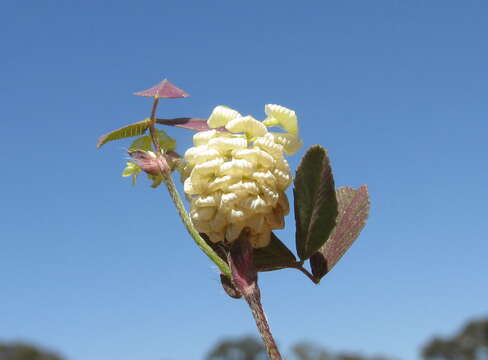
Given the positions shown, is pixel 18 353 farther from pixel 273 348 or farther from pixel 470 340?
pixel 273 348

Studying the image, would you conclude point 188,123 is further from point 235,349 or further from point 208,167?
point 235,349

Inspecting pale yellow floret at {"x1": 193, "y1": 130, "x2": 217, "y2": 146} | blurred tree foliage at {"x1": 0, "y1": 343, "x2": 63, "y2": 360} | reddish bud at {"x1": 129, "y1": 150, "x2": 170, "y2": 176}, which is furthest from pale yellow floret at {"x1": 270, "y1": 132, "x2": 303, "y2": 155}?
blurred tree foliage at {"x1": 0, "y1": 343, "x2": 63, "y2": 360}

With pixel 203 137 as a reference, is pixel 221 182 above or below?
below

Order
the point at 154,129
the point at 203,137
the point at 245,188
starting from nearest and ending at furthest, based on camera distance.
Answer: the point at 245,188 → the point at 203,137 → the point at 154,129

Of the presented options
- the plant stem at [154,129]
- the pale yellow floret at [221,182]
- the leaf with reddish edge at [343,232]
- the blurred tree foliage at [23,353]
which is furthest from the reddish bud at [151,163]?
the blurred tree foliage at [23,353]

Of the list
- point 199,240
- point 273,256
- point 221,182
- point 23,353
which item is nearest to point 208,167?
point 221,182

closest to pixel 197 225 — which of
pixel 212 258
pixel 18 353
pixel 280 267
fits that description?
pixel 212 258
